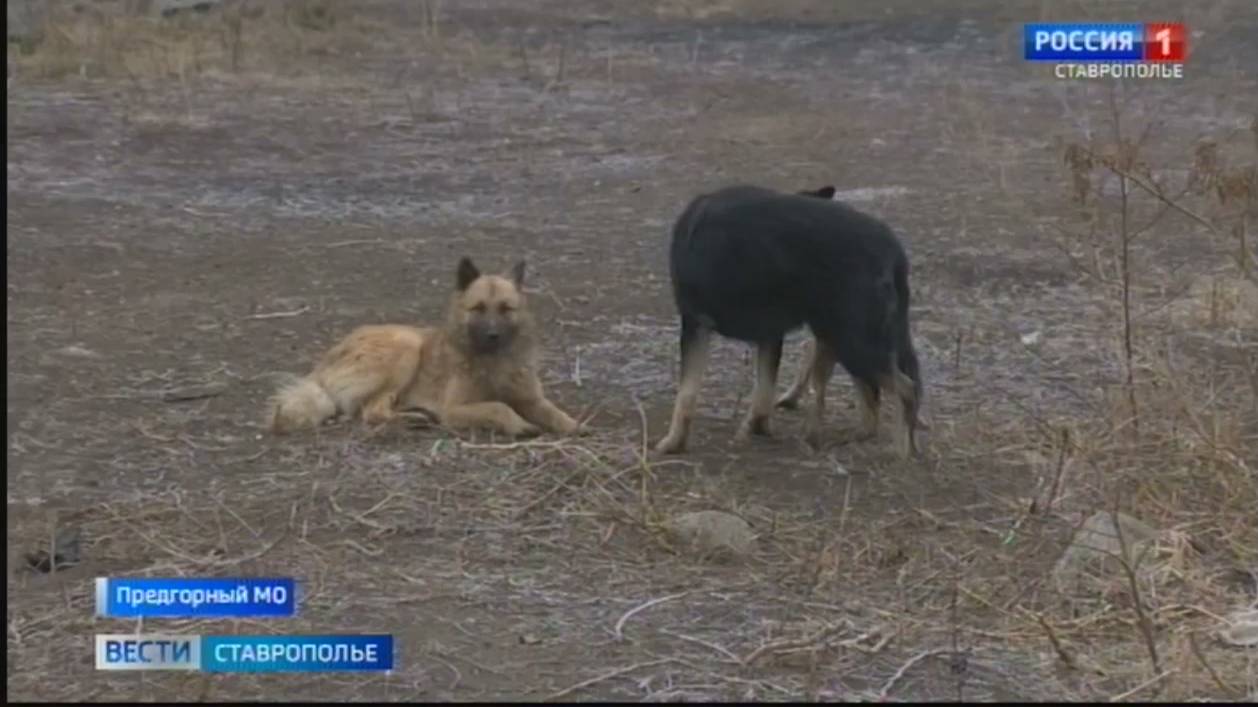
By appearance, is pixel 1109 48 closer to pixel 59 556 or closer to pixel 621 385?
pixel 621 385

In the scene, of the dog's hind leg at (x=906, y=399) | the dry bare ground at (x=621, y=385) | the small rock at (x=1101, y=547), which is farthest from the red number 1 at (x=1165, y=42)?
the small rock at (x=1101, y=547)

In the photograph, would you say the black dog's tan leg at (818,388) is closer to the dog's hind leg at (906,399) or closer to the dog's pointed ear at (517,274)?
the dog's hind leg at (906,399)

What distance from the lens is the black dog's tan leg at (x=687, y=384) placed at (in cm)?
751

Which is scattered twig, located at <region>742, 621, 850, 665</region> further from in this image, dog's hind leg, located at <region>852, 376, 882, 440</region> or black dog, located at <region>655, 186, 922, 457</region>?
dog's hind leg, located at <region>852, 376, 882, 440</region>

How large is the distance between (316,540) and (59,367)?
266cm

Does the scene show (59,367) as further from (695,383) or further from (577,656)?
(577,656)

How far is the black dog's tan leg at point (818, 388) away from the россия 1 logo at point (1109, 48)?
24.7ft

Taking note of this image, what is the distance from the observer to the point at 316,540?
6.42 metres

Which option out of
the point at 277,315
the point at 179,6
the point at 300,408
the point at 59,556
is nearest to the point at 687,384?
the point at 300,408

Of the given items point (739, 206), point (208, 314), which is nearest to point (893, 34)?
point (208, 314)

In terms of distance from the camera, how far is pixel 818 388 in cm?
769

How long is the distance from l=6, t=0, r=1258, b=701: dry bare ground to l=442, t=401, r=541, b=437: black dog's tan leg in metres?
0.24

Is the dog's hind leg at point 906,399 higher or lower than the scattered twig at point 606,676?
higher

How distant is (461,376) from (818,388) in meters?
1.34
